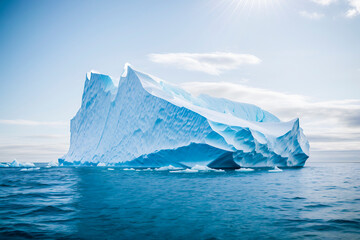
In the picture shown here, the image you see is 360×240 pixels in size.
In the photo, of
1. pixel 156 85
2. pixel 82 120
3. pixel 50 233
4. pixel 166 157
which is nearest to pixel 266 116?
pixel 156 85

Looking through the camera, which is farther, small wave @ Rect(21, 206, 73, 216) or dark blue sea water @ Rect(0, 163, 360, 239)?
small wave @ Rect(21, 206, 73, 216)

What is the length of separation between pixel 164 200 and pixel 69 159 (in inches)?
1066

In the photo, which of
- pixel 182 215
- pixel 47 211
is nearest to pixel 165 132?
pixel 47 211

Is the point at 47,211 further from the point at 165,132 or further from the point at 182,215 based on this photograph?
the point at 165,132

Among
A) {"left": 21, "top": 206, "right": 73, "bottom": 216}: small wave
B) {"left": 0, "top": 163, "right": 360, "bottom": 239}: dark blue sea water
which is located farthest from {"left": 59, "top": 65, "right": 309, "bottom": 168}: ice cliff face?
{"left": 21, "top": 206, "right": 73, "bottom": 216}: small wave

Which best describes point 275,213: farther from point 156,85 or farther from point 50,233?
point 156,85

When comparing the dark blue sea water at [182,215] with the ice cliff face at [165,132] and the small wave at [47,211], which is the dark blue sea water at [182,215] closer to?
the small wave at [47,211]

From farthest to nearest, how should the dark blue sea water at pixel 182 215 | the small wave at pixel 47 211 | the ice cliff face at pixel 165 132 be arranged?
the ice cliff face at pixel 165 132
the small wave at pixel 47 211
the dark blue sea water at pixel 182 215

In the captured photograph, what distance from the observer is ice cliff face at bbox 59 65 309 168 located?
1961cm

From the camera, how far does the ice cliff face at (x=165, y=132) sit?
64.3ft

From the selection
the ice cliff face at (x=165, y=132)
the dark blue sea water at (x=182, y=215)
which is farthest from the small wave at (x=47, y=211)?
the ice cliff face at (x=165, y=132)

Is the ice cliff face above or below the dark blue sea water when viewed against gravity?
above

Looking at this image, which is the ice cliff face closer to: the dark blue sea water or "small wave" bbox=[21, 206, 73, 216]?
the dark blue sea water

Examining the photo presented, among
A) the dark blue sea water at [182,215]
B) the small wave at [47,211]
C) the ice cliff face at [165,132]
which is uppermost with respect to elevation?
the ice cliff face at [165,132]
